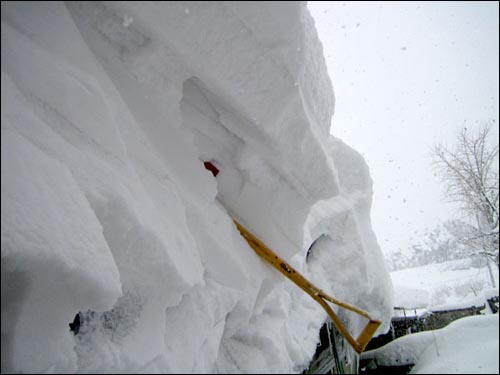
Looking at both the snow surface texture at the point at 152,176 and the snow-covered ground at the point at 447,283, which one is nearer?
the snow surface texture at the point at 152,176

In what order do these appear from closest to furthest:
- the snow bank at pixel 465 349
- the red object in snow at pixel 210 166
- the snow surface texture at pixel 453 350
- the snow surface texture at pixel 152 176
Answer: the snow surface texture at pixel 152 176, the red object in snow at pixel 210 166, the snow bank at pixel 465 349, the snow surface texture at pixel 453 350

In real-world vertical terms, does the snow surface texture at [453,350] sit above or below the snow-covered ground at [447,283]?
below

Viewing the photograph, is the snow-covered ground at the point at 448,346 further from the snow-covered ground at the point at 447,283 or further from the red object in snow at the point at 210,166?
the red object in snow at the point at 210,166

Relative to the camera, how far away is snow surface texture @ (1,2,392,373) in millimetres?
1385

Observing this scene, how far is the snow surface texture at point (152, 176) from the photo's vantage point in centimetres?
138

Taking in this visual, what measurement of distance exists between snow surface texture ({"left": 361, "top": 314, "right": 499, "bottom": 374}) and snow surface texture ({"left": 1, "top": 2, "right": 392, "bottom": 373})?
3520 mm

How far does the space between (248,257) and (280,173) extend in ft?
3.76

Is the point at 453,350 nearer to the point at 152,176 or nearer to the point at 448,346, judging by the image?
the point at 448,346

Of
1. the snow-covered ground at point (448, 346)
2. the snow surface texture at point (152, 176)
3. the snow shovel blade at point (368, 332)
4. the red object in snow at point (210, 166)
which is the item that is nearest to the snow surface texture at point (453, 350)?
the snow-covered ground at point (448, 346)

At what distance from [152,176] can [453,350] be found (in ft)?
25.3

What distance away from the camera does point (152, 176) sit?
2391mm

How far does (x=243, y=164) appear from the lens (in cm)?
340

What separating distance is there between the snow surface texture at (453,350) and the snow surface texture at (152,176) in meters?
3.52

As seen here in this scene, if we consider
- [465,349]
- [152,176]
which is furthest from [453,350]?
[152,176]
